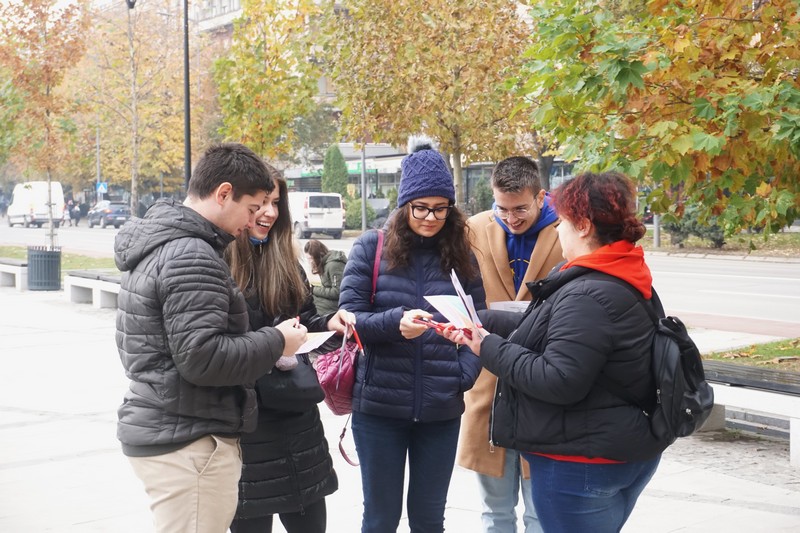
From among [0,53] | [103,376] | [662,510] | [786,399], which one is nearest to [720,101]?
[786,399]

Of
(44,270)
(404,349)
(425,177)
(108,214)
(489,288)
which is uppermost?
(425,177)

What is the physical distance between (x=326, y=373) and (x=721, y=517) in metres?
2.88

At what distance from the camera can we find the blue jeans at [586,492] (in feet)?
9.62

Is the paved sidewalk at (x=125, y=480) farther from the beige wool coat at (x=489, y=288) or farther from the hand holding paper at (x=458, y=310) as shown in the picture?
the hand holding paper at (x=458, y=310)

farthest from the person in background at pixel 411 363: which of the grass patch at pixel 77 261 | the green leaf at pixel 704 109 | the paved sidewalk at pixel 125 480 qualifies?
the grass patch at pixel 77 261

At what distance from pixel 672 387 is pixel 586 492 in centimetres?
43

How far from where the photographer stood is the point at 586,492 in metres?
2.94

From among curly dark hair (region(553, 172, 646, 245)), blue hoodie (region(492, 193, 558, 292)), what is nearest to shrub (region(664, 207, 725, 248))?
blue hoodie (region(492, 193, 558, 292))

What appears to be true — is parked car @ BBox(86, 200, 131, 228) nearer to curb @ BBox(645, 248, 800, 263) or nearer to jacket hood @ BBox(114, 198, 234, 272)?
curb @ BBox(645, 248, 800, 263)

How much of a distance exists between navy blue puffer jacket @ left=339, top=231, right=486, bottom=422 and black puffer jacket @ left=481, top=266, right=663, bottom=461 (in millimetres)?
795

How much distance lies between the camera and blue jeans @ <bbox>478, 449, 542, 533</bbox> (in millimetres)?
4113

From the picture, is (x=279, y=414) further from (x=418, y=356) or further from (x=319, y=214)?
(x=319, y=214)

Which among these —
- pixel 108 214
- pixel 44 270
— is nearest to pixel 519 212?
pixel 44 270

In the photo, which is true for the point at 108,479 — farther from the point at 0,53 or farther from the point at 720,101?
the point at 0,53
